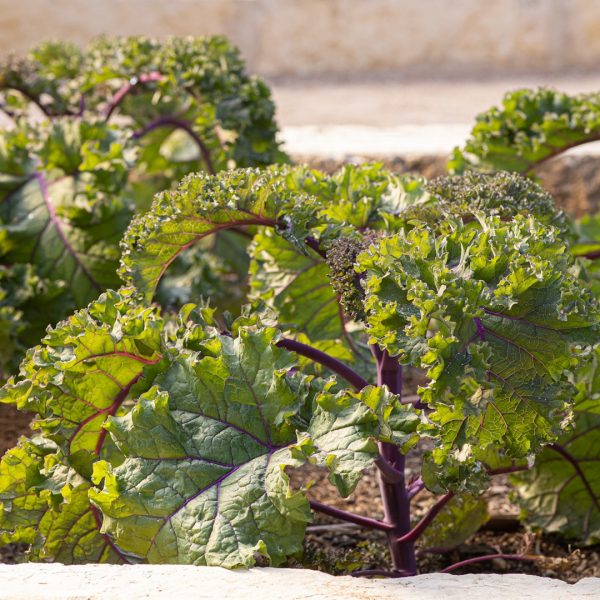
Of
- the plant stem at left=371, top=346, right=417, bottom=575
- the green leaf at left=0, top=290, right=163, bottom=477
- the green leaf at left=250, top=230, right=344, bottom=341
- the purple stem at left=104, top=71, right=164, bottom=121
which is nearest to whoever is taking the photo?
the green leaf at left=0, top=290, right=163, bottom=477

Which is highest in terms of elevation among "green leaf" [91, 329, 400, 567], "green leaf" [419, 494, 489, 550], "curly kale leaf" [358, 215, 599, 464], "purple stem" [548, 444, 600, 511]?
"curly kale leaf" [358, 215, 599, 464]

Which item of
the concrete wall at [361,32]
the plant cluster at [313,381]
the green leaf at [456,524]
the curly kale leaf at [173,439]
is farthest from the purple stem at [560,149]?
the concrete wall at [361,32]

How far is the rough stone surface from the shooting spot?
3.96ft

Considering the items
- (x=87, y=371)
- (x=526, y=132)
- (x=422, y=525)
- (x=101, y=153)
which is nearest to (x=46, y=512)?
(x=87, y=371)

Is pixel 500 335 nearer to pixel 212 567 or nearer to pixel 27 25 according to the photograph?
pixel 212 567

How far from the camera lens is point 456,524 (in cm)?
185

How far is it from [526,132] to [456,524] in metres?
0.87

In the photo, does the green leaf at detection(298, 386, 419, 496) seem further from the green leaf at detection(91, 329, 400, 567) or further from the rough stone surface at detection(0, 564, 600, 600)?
the rough stone surface at detection(0, 564, 600, 600)

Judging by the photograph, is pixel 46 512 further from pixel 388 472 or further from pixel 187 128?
pixel 187 128

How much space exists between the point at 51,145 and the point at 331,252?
110cm

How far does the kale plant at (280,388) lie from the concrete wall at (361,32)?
3.86 m

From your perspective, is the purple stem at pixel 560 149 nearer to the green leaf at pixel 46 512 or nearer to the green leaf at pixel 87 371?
the green leaf at pixel 87 371

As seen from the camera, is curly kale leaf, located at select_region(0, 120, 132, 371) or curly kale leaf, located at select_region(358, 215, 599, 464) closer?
curly kale leaf, located at select_region(358, 215, 599, 464)

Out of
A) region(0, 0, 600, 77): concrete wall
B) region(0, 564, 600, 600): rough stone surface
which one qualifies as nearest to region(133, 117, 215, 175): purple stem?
region(0, 564, 600, 600): rough stone surface
